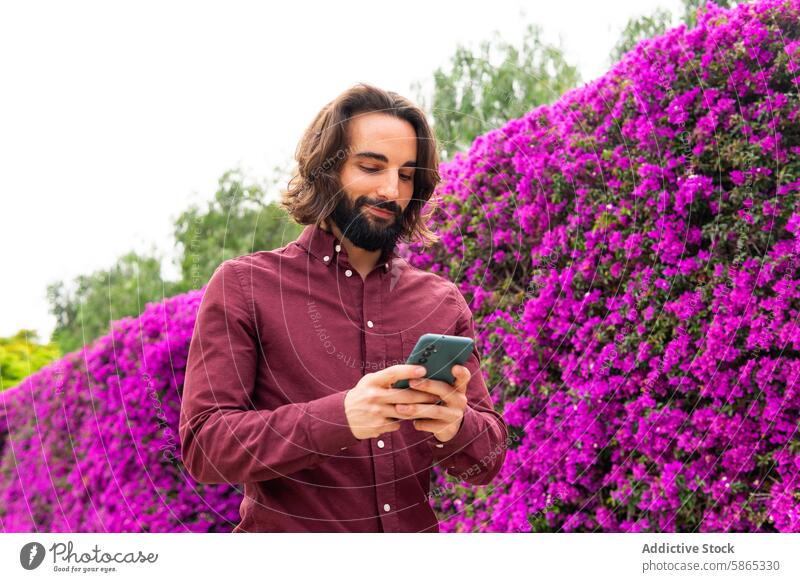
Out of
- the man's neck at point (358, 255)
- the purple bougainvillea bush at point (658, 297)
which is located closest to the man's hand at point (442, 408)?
the man's neck at point (358, 255)

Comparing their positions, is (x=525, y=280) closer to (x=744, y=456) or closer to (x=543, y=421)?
(x=543, y=421)

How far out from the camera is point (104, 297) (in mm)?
15484

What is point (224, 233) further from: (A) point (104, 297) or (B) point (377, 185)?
(B) point (377, 185)

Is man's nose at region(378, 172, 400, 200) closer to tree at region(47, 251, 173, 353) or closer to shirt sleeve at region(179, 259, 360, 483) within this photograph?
shirt sleeve at region(179, 259, 360, 483)

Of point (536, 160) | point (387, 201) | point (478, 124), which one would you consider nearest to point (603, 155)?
point (536, 160)

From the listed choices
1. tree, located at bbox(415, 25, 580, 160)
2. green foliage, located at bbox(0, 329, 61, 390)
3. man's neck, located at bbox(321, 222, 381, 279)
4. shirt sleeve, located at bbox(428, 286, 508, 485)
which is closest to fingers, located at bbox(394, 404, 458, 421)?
shirt sleeve, located at bbox(428, 286, 508, 485)

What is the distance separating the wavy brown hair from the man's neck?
2.4 inches

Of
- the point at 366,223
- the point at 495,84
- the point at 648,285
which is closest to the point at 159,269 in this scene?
the point at 495,84

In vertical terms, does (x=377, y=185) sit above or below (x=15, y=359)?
above

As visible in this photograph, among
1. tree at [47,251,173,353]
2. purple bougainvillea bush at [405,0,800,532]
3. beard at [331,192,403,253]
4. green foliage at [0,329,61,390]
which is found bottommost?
tree at [47,251,173,353]

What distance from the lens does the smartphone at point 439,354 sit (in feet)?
6.79

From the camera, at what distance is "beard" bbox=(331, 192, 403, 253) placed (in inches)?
102

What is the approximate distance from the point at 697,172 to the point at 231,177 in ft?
26.6

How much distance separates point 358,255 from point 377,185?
0.23m
